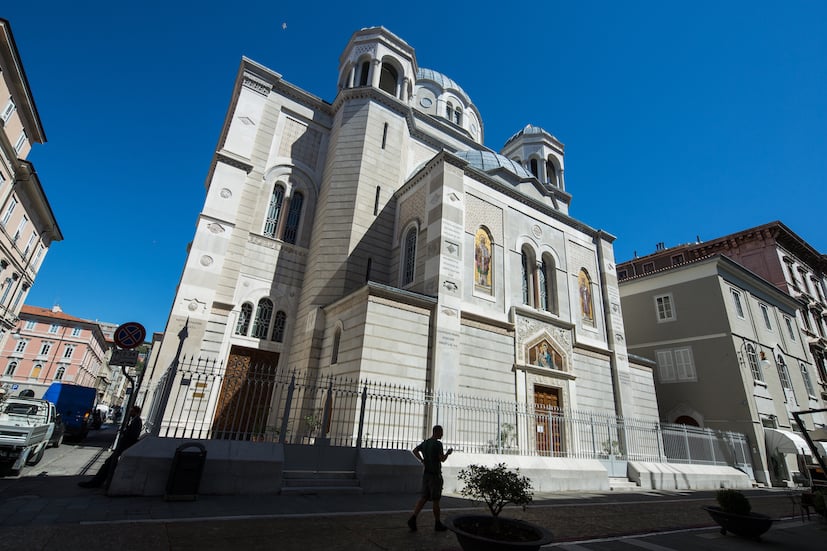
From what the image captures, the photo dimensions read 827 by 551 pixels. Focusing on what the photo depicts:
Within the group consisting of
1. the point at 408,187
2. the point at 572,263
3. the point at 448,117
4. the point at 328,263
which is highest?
the point at 448,117

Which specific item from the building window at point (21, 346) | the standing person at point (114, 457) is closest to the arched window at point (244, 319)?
the standing person at point (114, 457)

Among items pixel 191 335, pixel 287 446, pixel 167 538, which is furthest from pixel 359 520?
pixel 191 335

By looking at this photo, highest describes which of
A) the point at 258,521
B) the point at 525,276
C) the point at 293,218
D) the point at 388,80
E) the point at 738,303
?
the point at 388,80

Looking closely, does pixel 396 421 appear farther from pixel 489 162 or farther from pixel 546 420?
pixel 489 162

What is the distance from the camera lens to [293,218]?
19219mm

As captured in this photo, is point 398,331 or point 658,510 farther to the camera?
point 398,331

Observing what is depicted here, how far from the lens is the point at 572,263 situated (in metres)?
20.2

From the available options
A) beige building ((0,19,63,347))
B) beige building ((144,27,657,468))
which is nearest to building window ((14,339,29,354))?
beige building ((0,19,63,347))

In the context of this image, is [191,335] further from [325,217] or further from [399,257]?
[399,257]

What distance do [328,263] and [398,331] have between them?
524 centimetres

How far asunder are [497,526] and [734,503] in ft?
17.6

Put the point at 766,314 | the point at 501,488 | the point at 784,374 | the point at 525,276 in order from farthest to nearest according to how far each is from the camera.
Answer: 1. the point at 766,314
2. the point at 784,374
3. the point at 525,276
4. the point at 501,488

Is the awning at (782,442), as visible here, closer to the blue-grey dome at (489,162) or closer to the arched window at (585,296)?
the arched window at (585,296)

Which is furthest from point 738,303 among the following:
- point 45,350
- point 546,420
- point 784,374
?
point 45,350
